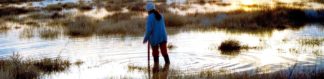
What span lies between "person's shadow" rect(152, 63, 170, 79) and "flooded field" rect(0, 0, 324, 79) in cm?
2

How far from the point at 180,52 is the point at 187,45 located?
184cm

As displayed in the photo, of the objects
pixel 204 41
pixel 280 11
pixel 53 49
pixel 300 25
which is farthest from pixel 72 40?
pixel 280 11

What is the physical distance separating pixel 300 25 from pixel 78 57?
40.6ft

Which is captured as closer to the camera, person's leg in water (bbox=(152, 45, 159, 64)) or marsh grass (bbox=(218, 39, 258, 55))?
person's leg in water (bbox=(152, 45, 159, 64))

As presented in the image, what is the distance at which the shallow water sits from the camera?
1262 cm

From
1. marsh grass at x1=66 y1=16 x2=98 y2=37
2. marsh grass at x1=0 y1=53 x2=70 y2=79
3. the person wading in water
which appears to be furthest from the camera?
marsh grass at x1=66 y1=16 x2=98 y2=37

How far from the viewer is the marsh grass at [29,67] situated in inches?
442

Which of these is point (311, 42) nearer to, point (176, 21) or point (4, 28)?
point (176, 21)

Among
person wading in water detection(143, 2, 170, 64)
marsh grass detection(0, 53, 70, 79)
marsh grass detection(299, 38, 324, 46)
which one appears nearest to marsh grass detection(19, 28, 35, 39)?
marsh grass detection(0, 53, 70, 79)

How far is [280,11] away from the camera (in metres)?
27.5

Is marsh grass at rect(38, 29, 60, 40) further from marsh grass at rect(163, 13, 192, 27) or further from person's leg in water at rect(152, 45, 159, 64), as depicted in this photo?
person's leg in water at rect(152, 45, 159, 64)

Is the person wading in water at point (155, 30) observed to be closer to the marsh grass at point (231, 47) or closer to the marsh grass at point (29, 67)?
the marsh grass at point (29, 67)

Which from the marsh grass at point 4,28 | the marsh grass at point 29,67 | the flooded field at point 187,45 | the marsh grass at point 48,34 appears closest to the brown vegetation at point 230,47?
the flooded field at point 187,45

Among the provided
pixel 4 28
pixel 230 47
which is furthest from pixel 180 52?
pixel 4 28
